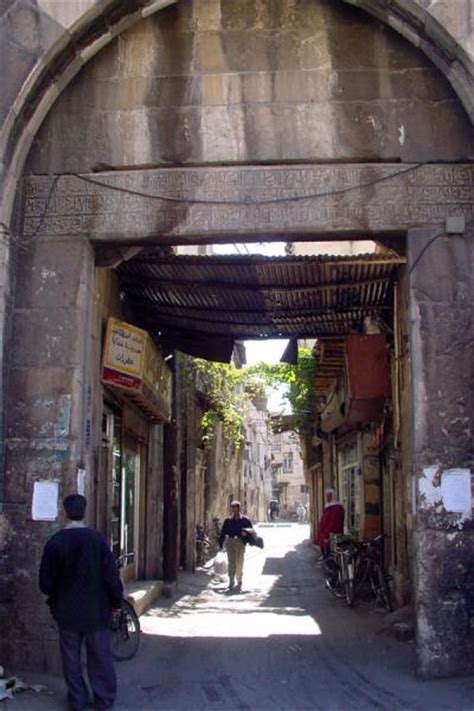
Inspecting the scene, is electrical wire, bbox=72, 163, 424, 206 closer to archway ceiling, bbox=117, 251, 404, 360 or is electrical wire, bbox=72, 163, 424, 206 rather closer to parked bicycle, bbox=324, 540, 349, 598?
archway ceiling, bbox=117, 251, 404, 360

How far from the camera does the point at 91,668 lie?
224 inches

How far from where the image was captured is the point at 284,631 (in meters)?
9.34

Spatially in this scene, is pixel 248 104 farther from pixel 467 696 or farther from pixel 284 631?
pixel 284 631

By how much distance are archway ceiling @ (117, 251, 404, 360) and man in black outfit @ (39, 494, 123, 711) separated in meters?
3.88

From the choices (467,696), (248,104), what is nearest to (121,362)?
(248,104)

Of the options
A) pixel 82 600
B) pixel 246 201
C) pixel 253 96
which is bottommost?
pixel 82 600

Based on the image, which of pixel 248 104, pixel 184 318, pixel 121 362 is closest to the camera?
pixel 248 104

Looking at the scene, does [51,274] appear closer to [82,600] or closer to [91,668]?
[82,600]

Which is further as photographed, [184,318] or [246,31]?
[184,318]

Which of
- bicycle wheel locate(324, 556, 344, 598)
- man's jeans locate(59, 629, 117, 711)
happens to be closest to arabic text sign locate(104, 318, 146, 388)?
man's jeans locate(59, 629, 117, 711)

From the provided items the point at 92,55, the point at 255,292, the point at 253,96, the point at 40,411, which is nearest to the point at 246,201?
the point at 253,96

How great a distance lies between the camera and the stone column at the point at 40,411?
263 inches

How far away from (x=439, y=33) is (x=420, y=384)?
280cm

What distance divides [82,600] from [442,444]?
297 centimetres
